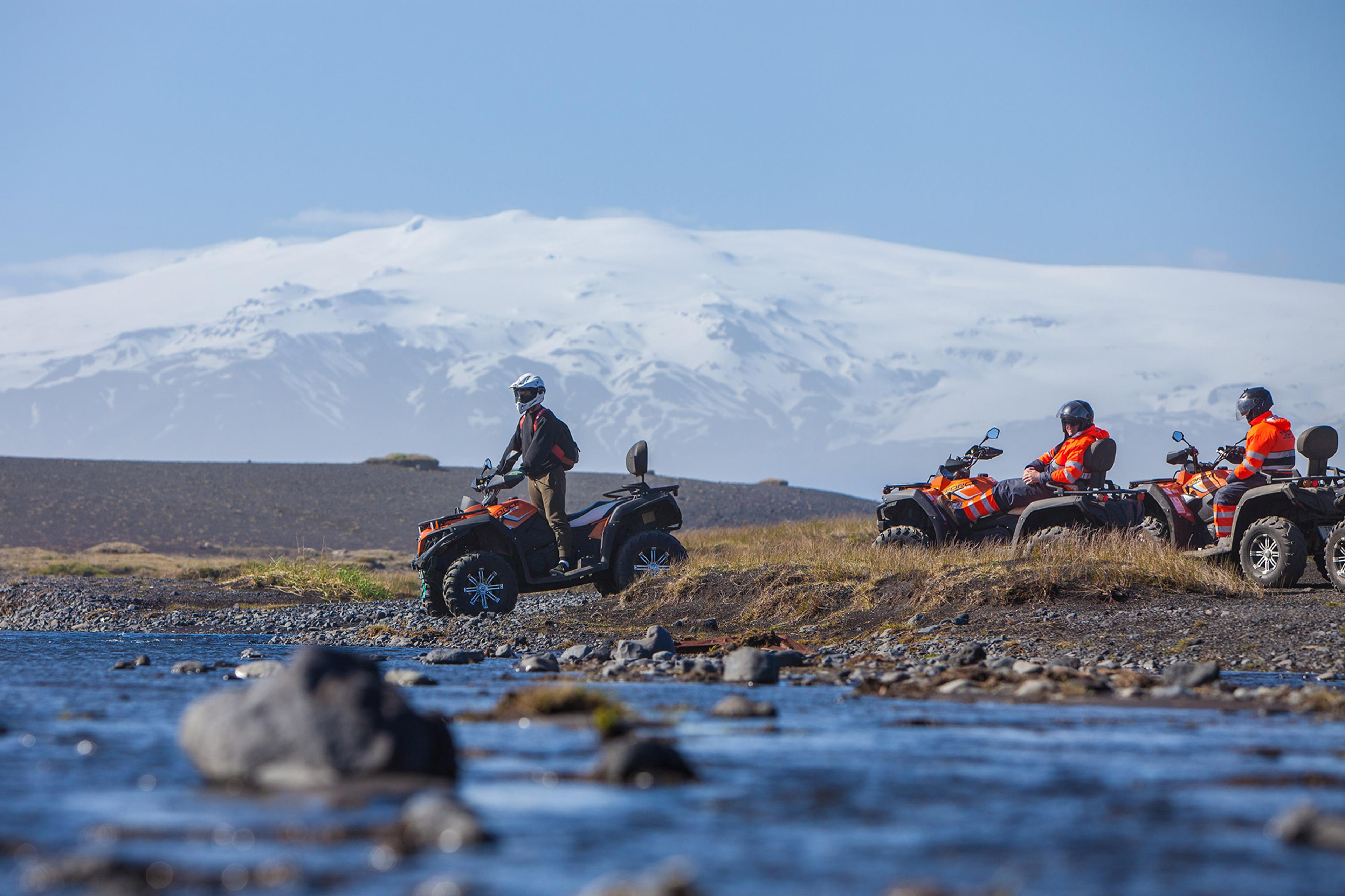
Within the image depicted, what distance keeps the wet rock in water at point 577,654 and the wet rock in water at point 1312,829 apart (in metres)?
8.09

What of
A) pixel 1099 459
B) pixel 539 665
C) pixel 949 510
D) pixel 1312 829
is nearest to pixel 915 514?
pixel 949 510

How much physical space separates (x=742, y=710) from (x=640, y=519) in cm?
967

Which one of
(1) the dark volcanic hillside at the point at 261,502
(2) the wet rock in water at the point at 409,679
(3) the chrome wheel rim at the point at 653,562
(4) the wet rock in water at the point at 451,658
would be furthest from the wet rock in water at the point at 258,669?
(1) the dark volcanic hillside at the point at 261,502

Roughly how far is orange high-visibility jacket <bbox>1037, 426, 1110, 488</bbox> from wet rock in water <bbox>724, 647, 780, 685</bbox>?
349 inches

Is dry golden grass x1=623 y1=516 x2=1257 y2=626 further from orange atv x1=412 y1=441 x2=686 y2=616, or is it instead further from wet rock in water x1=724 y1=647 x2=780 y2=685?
Result: wet rock in water x1=724 y1=647 x2=780 y2=685

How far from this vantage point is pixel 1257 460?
16375 millimetres

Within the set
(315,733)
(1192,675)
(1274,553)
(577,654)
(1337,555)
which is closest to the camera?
(315,733)

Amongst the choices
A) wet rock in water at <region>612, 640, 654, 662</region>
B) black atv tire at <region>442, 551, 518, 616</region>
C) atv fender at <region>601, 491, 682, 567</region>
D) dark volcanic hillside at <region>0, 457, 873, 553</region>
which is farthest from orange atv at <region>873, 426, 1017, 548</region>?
dark volcanic hillside at <region>0, 457, 873, 553</region>

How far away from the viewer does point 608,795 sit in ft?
17.7

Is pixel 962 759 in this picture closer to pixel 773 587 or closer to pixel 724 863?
pixel 724 863

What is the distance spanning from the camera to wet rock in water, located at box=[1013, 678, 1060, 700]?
29.4ft

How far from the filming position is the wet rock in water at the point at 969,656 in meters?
11.2

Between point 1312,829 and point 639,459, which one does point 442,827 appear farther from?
point 639,459

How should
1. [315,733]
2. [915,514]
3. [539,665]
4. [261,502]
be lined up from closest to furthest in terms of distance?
[315,733] → [539,665] → [915,514] → [261,502]
